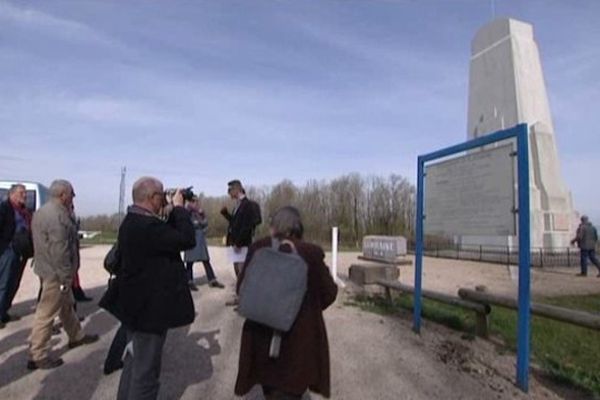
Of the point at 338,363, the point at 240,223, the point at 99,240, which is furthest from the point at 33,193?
the point at 99,240

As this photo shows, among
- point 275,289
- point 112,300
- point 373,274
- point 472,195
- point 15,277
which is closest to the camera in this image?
point 275,289

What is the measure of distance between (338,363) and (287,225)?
270cm

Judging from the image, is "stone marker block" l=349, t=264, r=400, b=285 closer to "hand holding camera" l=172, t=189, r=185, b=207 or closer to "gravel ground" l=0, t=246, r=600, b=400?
"gravel ground" l=0, t=246, r=600, b=400

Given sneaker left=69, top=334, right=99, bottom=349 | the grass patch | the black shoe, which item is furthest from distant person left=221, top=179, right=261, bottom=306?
the grass patch

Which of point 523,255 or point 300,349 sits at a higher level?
point 523,255

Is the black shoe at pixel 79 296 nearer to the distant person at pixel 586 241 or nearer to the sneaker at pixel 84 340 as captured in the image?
the sneaker at pixel 84 340

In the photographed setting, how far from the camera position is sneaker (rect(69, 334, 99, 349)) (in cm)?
561

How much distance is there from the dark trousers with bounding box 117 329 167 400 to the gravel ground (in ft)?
3.60

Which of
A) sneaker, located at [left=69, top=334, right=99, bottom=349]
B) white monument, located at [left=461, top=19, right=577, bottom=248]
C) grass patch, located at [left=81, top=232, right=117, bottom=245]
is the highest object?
white monument, located at [left=461, top=19, right=577, bottom=248]

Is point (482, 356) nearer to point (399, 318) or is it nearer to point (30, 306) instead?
point (399, 318)

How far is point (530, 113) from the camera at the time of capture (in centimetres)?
2505

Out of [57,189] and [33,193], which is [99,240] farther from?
[57,189]

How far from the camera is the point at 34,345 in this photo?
4902 mm

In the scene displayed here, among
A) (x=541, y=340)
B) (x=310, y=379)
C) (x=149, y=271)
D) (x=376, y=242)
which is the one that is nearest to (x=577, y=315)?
(x=541, y=340)
